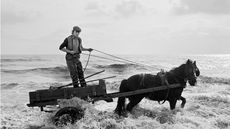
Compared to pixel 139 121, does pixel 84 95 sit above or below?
above

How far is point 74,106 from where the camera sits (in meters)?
→ 7.06

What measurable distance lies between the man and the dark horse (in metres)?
1.33

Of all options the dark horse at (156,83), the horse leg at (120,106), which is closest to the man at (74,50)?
the horse leg at (120,106)

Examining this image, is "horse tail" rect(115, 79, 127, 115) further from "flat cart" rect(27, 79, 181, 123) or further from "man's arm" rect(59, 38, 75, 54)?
"man's arm" rect(59, 38, 75, 54)

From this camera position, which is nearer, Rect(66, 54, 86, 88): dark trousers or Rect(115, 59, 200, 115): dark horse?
Rect(66, 54, 86, 88): dark trousers

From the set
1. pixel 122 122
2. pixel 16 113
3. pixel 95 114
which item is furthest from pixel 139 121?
pixel 16 113

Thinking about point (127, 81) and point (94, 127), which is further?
point (127, 81)

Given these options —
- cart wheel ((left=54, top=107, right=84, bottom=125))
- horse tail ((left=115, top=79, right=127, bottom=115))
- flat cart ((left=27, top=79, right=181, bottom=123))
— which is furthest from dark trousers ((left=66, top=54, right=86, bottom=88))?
horse tail ((left=115, top=79, right=127, bottom=115))

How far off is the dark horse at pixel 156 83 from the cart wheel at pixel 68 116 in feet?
5.25

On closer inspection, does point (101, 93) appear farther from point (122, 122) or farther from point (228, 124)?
point (228, 124)

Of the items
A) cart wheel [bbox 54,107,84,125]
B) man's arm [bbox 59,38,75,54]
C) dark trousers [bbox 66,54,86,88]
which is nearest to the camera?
cart wheel [bbox 54,107,84,125]

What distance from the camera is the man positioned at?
7.84 m

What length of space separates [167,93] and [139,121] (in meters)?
1.34

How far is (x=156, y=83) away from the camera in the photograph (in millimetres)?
8484
